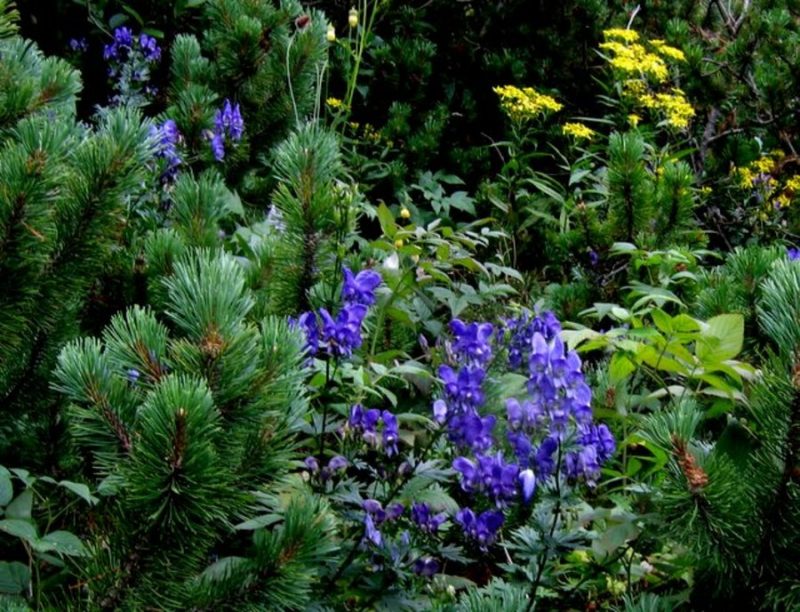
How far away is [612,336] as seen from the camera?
80.5 inches

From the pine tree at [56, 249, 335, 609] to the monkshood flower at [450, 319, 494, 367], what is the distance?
37 cm

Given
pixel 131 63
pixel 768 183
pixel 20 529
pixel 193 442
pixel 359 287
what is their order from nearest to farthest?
pixel 193 442 → pixel 20 529 → pixel 359 287 → pixel 131 63 → pixel 768 183

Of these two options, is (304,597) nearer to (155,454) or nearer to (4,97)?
(155,454)

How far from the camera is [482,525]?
1.59 m

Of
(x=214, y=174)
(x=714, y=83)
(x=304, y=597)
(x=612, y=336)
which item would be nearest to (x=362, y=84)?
(x=714, y=83)

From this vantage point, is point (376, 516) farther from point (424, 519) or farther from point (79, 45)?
point (79, 45)

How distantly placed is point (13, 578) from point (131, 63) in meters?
2.25

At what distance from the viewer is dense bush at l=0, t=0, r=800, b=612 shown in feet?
3.93

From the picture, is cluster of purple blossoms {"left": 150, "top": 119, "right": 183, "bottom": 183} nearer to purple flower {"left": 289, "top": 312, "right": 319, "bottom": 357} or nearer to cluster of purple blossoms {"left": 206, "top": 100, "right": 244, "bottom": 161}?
cluster of purple blossoms {"left": 206, "top": 100, "right": 244, "bottom": 161}

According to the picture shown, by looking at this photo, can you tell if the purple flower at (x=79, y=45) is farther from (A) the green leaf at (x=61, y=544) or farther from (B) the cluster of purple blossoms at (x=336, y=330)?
(A) the green leaf at (x=61, y=544)

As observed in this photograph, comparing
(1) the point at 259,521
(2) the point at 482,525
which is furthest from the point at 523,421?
(1) the point at 259,521

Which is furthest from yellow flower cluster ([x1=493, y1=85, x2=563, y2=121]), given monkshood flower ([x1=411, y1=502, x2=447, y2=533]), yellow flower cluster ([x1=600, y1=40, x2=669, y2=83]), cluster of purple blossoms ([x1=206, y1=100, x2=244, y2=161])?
monkshood flower ([x1=411, y1=502, x2=447, y2=533])

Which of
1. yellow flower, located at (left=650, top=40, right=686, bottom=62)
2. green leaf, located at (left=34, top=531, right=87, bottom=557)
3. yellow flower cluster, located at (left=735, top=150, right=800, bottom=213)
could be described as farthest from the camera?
yellow flower cluster, located at (left=735, top=150, right=800, bottom=213)

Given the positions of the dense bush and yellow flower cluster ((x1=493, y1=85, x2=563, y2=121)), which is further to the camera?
yellow flower cluster ((x1=493, y1=85, x2=563, y2=121))
